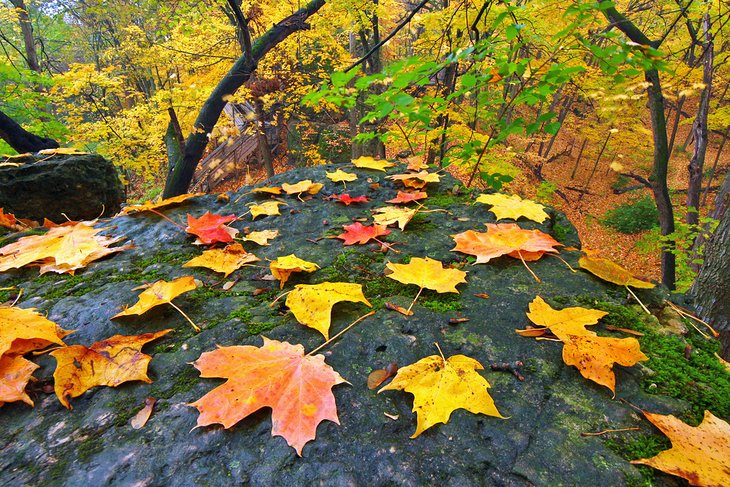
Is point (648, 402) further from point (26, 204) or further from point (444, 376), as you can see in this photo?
point (26, 204)

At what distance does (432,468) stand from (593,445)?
1.02 feet

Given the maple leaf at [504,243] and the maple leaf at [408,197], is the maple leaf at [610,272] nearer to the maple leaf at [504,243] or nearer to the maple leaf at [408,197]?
the maple leaf at [504,243]

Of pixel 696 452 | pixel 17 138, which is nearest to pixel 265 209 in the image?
pixel 696 452

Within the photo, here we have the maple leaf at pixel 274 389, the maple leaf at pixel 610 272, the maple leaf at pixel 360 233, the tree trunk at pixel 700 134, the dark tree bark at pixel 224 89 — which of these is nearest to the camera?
the maple leaf at pixel 274 389

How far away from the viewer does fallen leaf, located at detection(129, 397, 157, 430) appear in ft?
2.43

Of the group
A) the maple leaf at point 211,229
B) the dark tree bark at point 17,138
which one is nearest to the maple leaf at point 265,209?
the maple leaf at point 211,229

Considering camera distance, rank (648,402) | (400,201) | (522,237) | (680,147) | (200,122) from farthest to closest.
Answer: (680,147), (200,122), (400,201), (522,237), (648,402)

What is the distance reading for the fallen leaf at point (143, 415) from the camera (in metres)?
0.74

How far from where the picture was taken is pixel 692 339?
989 mm

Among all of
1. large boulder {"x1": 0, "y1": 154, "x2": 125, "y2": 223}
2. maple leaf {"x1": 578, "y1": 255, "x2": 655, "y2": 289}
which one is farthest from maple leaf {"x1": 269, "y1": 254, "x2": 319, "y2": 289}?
large boulder {"x1": 0, "y1": 154, "x2": 125, "y2": 223}

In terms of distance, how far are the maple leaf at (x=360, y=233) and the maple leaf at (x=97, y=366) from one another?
0.84 m

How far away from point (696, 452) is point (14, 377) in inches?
54.5

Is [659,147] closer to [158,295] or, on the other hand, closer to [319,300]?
[319,300]

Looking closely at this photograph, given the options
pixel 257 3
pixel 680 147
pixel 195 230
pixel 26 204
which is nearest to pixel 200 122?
pixel 26 204
